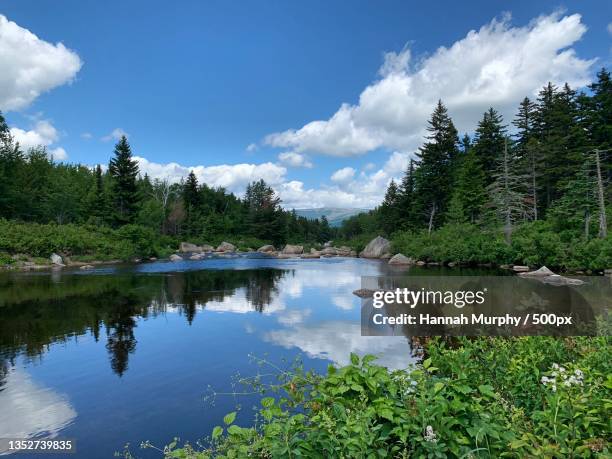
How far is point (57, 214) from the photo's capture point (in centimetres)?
4953

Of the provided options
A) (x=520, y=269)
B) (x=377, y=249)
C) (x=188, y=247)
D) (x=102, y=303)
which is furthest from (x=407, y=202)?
(x=102, y=303)

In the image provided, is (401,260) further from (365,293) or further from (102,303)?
(102,303)

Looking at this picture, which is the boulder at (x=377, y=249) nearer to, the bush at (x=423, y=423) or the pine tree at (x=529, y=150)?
the pine tree at (x=529, y=150)

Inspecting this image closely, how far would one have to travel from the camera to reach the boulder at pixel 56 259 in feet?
103

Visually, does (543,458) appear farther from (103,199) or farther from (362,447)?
(103,199)

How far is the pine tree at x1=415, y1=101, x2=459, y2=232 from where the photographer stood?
4788 centimetres

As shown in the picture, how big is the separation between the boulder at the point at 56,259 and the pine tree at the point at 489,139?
45.6 meters

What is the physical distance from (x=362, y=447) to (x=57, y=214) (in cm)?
5704

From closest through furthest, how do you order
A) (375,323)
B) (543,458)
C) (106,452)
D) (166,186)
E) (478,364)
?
(543,458)
(478,364)
(106,452)
(375,323)
(166,186)

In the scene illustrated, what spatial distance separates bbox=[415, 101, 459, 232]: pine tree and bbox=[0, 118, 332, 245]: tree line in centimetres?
2976

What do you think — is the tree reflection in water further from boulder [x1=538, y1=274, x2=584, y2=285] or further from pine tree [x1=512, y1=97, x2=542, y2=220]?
pine tree [x1=512, y1=97, x2=542, y2=220]

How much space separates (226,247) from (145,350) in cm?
4940

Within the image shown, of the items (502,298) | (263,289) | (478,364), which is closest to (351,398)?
(478,364)

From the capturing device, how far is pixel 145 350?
1013cm
